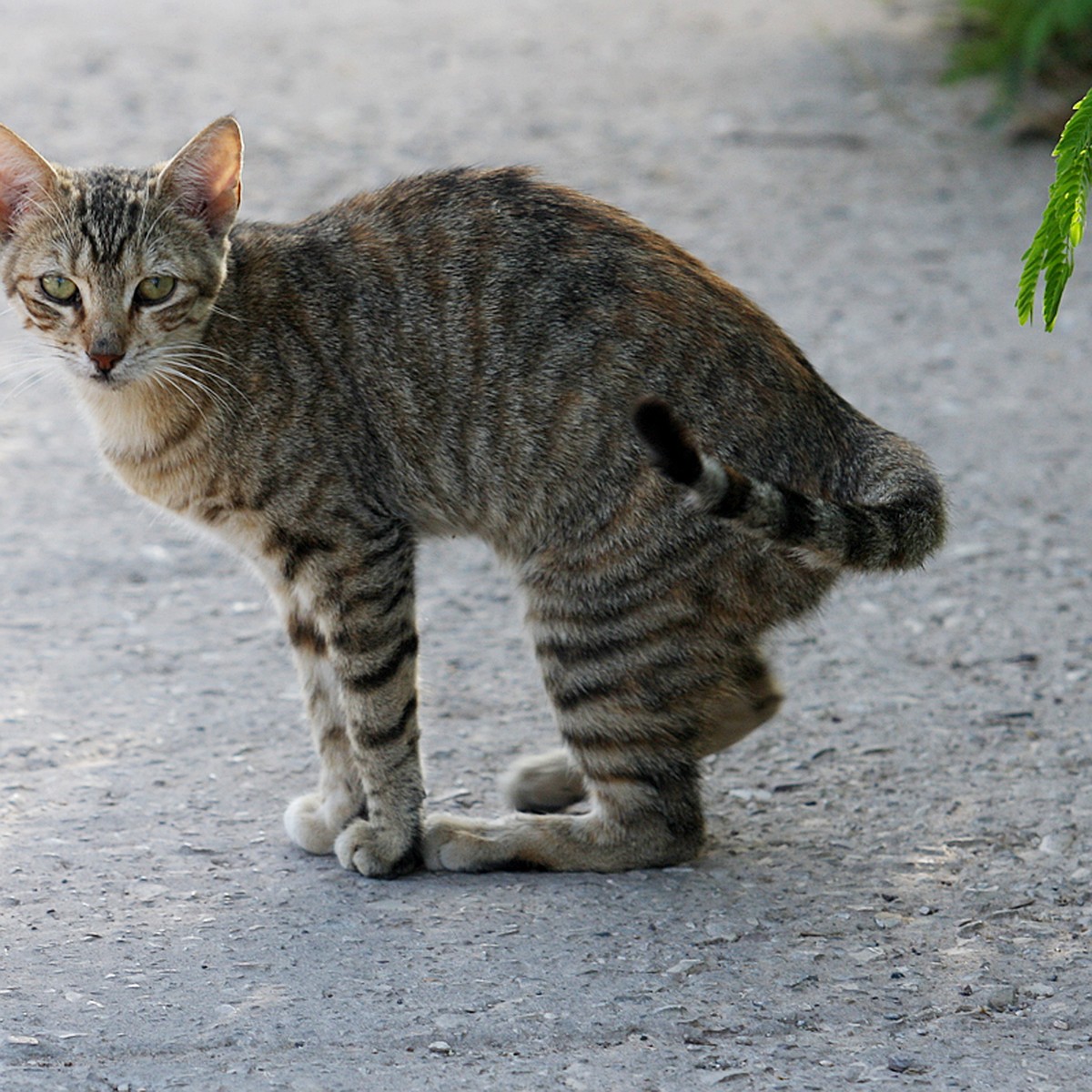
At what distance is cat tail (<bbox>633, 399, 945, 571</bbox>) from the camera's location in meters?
3.09

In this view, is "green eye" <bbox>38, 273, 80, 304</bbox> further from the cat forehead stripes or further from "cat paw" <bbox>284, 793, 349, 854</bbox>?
"cat paw" <bbox>284, 793, 349, 854</bbox>

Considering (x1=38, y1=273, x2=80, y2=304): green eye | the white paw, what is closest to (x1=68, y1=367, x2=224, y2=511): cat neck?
(x1=38, y1=273, x2=80, y2=304): green eye

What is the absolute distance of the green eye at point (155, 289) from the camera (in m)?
3.90

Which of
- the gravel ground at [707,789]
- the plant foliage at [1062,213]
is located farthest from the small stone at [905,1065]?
the plant foliage at [1062,213]

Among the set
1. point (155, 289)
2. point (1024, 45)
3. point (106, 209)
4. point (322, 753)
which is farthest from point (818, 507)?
point (1024, 45)

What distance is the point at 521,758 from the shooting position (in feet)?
15.0

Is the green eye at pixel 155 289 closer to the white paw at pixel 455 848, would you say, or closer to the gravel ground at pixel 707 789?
the gravel ground at pixel 707 789

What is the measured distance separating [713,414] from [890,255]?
5.02m

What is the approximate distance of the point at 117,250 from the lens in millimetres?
3877

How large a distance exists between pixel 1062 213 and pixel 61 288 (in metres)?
2.30

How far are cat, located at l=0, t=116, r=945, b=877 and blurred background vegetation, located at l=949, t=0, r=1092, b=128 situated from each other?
629 cm

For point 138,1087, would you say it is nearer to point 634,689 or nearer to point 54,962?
point 54,962

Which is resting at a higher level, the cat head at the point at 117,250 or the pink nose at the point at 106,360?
the cat head at the point at 117,250

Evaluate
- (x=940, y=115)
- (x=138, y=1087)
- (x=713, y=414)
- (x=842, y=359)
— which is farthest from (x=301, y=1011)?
(x=940, y=115)
